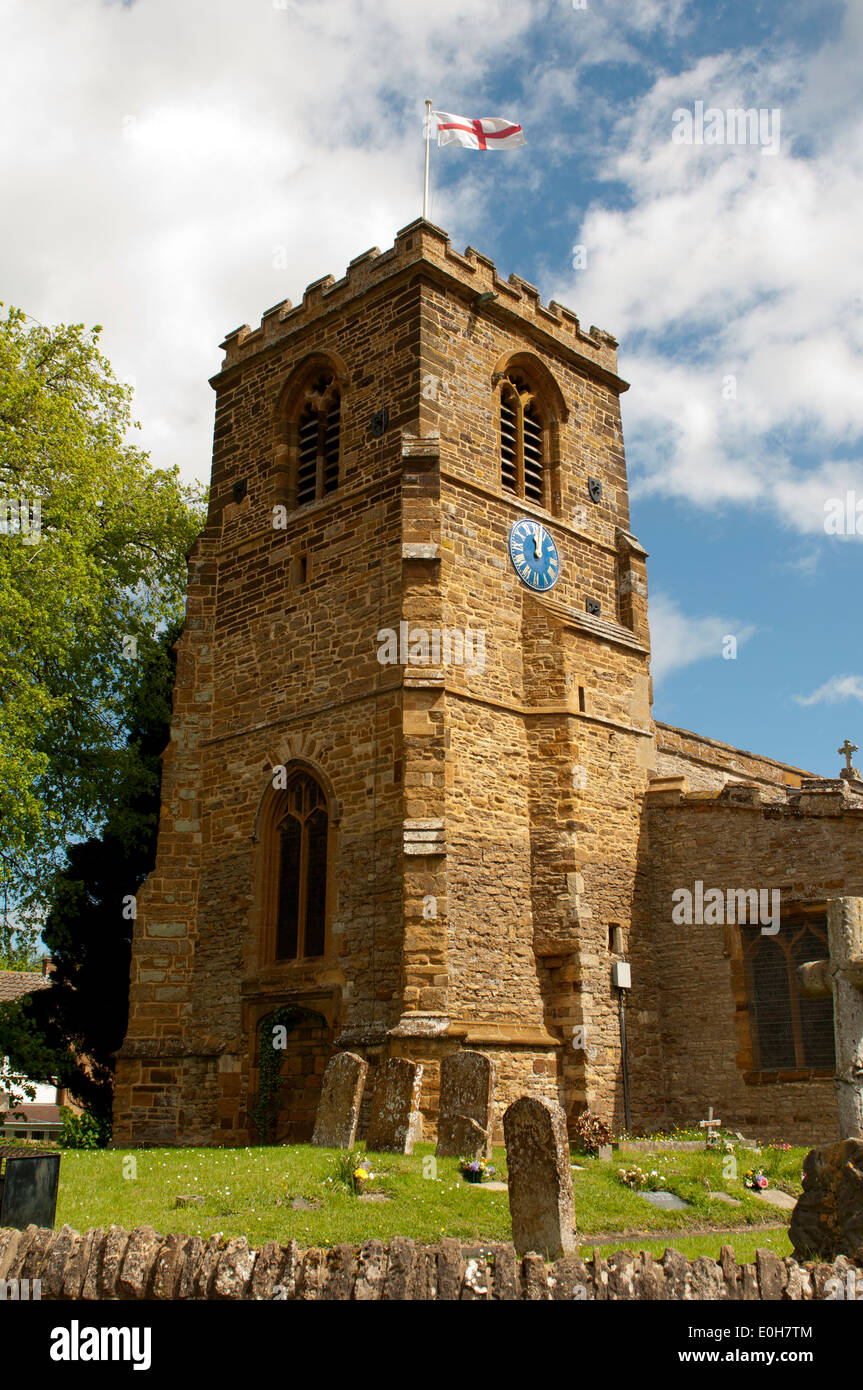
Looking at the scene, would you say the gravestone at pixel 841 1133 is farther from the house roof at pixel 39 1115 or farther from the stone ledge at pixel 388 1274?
the house roof at pixel 39 1115

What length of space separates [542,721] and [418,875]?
3.62 metres

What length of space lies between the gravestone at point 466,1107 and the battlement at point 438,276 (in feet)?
40.8

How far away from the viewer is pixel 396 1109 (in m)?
12.4

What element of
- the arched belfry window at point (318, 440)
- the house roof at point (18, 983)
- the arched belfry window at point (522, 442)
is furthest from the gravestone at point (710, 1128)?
the house roof at point (18, 983)

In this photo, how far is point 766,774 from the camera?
2694 centimetres

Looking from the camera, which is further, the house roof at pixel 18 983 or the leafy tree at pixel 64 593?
the house roof at pixel 18 983

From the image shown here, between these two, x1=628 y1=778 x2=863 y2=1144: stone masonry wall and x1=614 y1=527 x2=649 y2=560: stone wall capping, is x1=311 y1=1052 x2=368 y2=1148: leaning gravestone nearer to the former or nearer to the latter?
x1=628 y1=778 x2=863 y2=1144: stone masonry wall

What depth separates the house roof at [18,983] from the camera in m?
37.0

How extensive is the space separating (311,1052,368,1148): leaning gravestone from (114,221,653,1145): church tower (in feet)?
4.25

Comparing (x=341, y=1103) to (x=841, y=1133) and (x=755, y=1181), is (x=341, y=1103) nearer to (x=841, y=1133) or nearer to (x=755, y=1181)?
(x=755, y=1181)

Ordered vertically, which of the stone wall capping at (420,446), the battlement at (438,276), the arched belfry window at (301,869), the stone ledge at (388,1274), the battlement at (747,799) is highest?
the battlement at (438,276)
